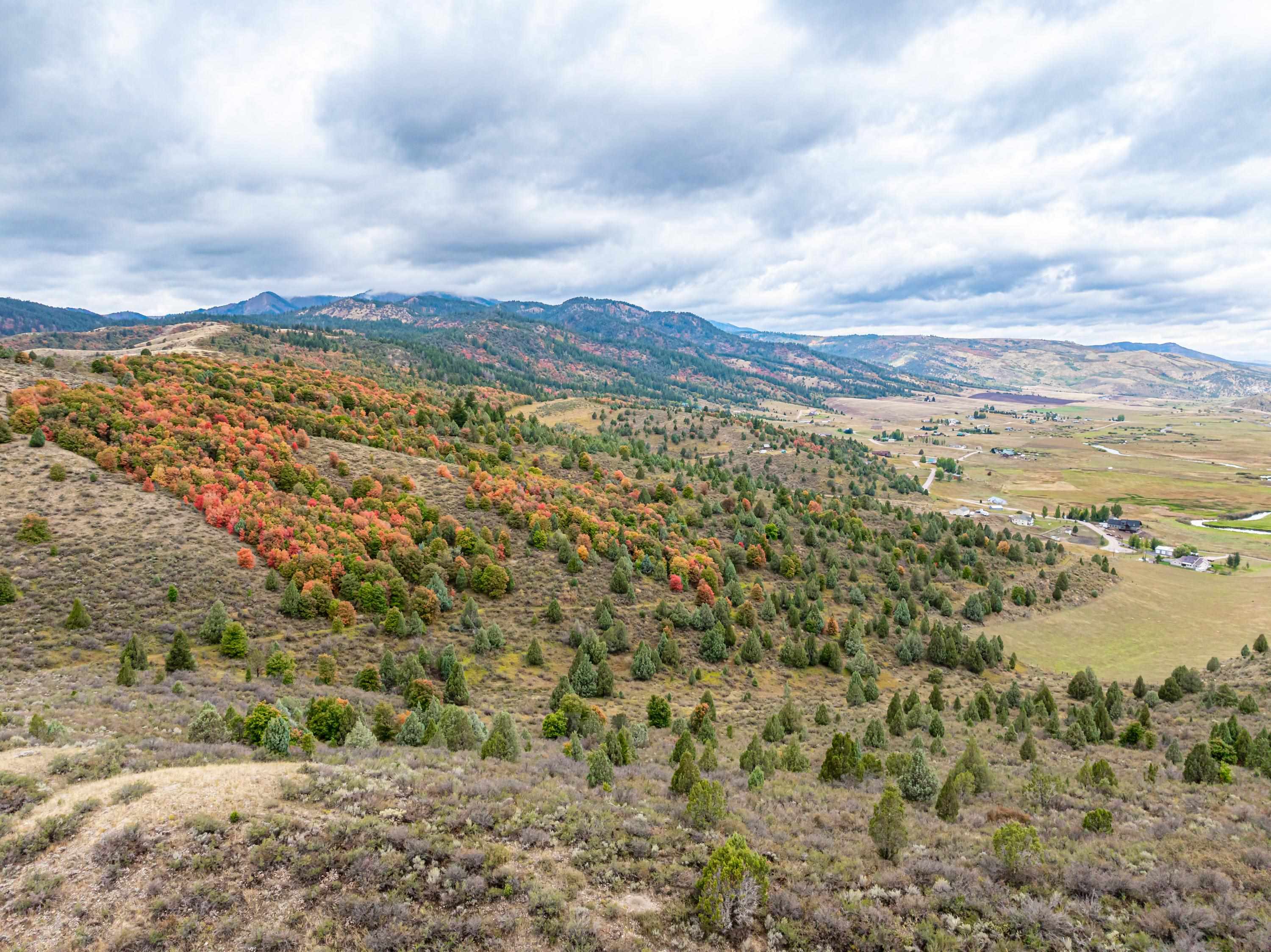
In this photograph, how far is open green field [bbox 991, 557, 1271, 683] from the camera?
7231 cm

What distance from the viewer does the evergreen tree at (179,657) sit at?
36062mm

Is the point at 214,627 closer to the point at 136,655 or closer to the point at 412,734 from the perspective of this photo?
the point at 136,655

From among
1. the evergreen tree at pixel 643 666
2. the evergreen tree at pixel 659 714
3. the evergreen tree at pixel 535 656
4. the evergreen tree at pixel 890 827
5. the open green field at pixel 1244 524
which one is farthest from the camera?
the open green field at pixel 1244 524

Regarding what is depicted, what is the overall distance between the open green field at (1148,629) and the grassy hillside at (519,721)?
7.89ft

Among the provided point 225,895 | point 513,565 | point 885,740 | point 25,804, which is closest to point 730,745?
point 885,740

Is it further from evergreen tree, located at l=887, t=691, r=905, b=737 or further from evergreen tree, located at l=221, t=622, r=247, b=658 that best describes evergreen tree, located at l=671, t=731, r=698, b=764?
evergreen tree, located at l=221, t=622, r=247, b=658

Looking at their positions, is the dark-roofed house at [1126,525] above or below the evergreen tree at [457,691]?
above

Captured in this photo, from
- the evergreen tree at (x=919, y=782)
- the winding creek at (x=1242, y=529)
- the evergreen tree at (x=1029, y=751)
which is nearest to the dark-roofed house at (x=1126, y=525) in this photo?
the winding creek at (x=1242, y=529)

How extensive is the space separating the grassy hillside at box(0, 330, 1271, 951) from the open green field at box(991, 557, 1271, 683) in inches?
94.7

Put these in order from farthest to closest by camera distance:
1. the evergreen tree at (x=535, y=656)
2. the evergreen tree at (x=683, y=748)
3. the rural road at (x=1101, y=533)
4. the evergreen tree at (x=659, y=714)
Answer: the rural road at (x=1101, y=533) < the evergreen tree at (x=535, y=656) < the evergreen tree at (x=659, y=714) < the evergreen tree at (x=683, y=748)

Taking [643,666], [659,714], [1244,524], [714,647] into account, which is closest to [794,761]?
[659,714]

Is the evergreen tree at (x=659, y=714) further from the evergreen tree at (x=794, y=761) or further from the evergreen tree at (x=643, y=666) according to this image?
the evergreen tree at (x=794, y=761)

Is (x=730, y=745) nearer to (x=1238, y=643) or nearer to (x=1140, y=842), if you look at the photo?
(x=1140, y=842)

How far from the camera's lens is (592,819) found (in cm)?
2048
